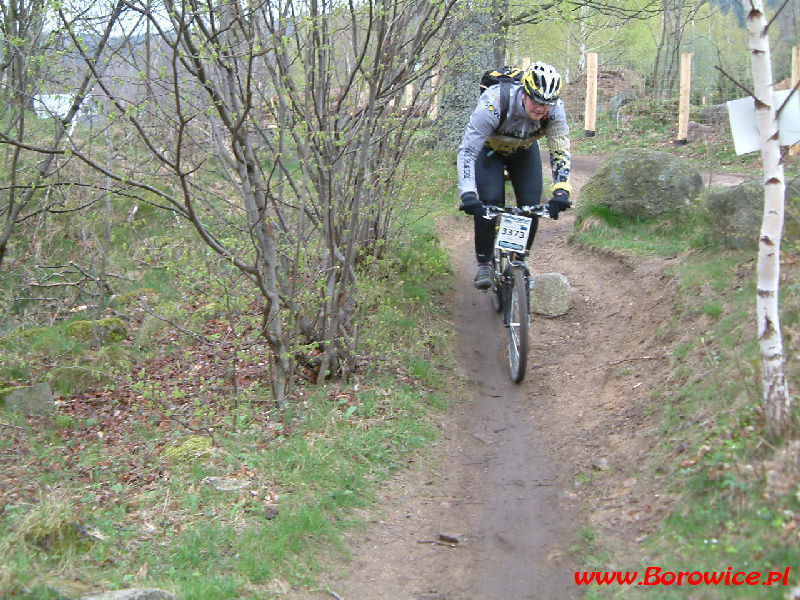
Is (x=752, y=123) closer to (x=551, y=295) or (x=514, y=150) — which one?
(x=514, y=150)

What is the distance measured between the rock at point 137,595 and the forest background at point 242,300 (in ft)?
Answer: 0.55

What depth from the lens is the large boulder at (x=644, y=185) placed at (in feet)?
27.7

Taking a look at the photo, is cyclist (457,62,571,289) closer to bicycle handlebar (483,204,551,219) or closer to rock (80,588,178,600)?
bicycle handlebar (483,204,551,219)

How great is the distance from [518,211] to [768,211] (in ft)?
9.06

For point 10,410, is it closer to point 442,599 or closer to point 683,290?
point 442,599

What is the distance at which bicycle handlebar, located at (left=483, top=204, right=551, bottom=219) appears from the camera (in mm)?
6410

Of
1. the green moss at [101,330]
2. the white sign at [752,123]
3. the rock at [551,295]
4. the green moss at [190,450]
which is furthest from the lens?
the green moss at [101,330]

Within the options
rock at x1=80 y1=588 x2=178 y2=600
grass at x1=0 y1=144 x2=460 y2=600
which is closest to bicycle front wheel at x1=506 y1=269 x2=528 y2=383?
grass at x1=0 y1=144 x2=460 y2=600

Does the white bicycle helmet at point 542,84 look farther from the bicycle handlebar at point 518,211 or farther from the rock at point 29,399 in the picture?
the rock at point 29,399

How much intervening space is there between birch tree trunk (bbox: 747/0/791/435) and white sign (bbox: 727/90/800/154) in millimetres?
124

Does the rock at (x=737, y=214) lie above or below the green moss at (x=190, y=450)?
above

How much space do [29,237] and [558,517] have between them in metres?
8.99

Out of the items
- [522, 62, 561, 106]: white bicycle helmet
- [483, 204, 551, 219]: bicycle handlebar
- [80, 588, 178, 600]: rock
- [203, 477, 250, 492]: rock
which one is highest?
[522, 62, 561, 106]: white bicycle helmet

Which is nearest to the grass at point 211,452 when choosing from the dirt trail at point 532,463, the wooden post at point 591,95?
the dirt trail at point 532,463
